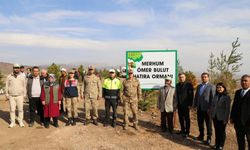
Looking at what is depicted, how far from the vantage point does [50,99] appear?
1119 centimetres

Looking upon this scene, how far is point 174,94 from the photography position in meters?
10.6

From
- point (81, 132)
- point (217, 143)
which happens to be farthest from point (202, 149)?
point (81, 132)

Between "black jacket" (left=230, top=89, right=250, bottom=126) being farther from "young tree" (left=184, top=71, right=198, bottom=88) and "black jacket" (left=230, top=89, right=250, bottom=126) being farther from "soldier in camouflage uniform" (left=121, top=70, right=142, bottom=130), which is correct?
"young tree" (left=184, top=71, right=198, bottom=88)

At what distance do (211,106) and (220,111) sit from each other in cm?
42

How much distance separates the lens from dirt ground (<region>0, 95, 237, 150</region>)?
934 cm

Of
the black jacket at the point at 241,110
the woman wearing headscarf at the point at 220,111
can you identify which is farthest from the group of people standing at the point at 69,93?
the black jacket at the point at 241,110

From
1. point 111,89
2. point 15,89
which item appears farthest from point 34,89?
point 111,89

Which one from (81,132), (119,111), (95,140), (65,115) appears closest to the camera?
(95,140)

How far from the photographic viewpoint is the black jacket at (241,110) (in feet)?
25.4

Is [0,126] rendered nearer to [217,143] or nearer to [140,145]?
[140,145]

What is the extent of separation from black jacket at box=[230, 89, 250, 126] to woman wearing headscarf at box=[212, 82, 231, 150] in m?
0.62

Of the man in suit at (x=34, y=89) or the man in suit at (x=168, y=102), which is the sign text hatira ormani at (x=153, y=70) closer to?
the man in suit at (x=168, y=102)

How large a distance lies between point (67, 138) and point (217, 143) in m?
4.61

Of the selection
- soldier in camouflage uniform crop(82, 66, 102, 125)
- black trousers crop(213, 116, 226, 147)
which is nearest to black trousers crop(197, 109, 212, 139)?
black trousers crop(213, 116, 226, 147)
